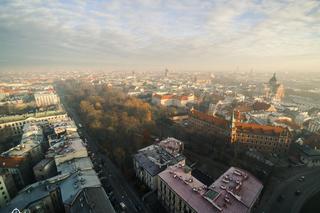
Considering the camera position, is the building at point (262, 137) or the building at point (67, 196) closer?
the building at point (67, 196)

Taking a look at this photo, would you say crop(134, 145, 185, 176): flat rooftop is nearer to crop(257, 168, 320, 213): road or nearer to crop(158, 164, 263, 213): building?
crop(158, 164, 263, 213): building

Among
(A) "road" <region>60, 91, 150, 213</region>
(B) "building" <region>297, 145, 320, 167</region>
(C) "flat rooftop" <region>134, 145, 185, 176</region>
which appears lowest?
(A) "road" <region>60, 91, 150, 213</region>

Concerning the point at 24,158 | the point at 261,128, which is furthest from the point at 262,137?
the point at 24,158

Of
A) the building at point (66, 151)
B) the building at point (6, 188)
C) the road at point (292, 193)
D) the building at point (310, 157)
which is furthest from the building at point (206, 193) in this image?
the building at point (6, 188)

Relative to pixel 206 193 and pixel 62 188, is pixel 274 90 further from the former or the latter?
pixel 62 188

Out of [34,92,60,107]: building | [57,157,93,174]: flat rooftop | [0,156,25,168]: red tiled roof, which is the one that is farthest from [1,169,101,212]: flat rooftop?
[34,92,60,107]: building

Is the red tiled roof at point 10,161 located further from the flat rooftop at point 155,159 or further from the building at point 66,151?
the flat rooftop at point 155,159
